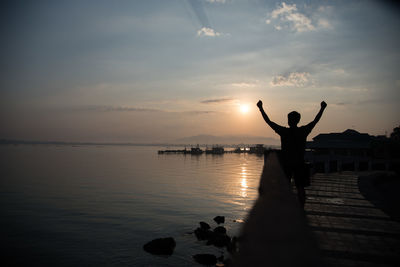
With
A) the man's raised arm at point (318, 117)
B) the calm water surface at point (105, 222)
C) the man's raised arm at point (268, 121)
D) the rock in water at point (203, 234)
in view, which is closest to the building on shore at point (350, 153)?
the calm water surface at point (105, 222)

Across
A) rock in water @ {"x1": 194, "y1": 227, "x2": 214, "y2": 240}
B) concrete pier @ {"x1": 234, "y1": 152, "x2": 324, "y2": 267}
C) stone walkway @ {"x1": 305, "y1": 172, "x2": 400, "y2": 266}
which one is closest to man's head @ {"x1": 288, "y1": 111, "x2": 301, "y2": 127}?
stone walkway @ {"x1": 305, "y1": 172, "x2": 400, "y2": 266}

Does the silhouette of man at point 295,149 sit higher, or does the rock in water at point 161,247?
the silhouette of man at point 295,149

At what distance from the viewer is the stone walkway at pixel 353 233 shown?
14.3 ft

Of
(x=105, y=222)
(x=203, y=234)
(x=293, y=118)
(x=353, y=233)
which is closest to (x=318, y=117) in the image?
(x=293, y=118)

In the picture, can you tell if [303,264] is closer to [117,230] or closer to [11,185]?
[117,230]

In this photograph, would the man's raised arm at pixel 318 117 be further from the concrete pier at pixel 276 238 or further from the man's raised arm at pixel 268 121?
the concrete pier at pixel 276 238

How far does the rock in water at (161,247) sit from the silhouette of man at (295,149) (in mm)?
11469

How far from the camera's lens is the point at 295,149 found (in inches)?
208

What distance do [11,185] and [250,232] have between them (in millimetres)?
48306

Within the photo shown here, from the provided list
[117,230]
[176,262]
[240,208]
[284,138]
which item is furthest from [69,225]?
[284,138]

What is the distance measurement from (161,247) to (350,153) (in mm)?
38350

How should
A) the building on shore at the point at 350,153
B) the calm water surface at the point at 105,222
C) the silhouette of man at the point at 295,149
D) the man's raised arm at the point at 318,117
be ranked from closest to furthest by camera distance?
the silhouette of man at the point at 295,149, the man's raised arm at the point at 318,117, the calm water surface at the point at 105,222, the building on shore at the point at 350,153

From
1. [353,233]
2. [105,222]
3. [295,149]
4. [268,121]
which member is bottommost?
[105,222]

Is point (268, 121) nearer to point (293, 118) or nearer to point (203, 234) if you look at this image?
point (293, 118)
